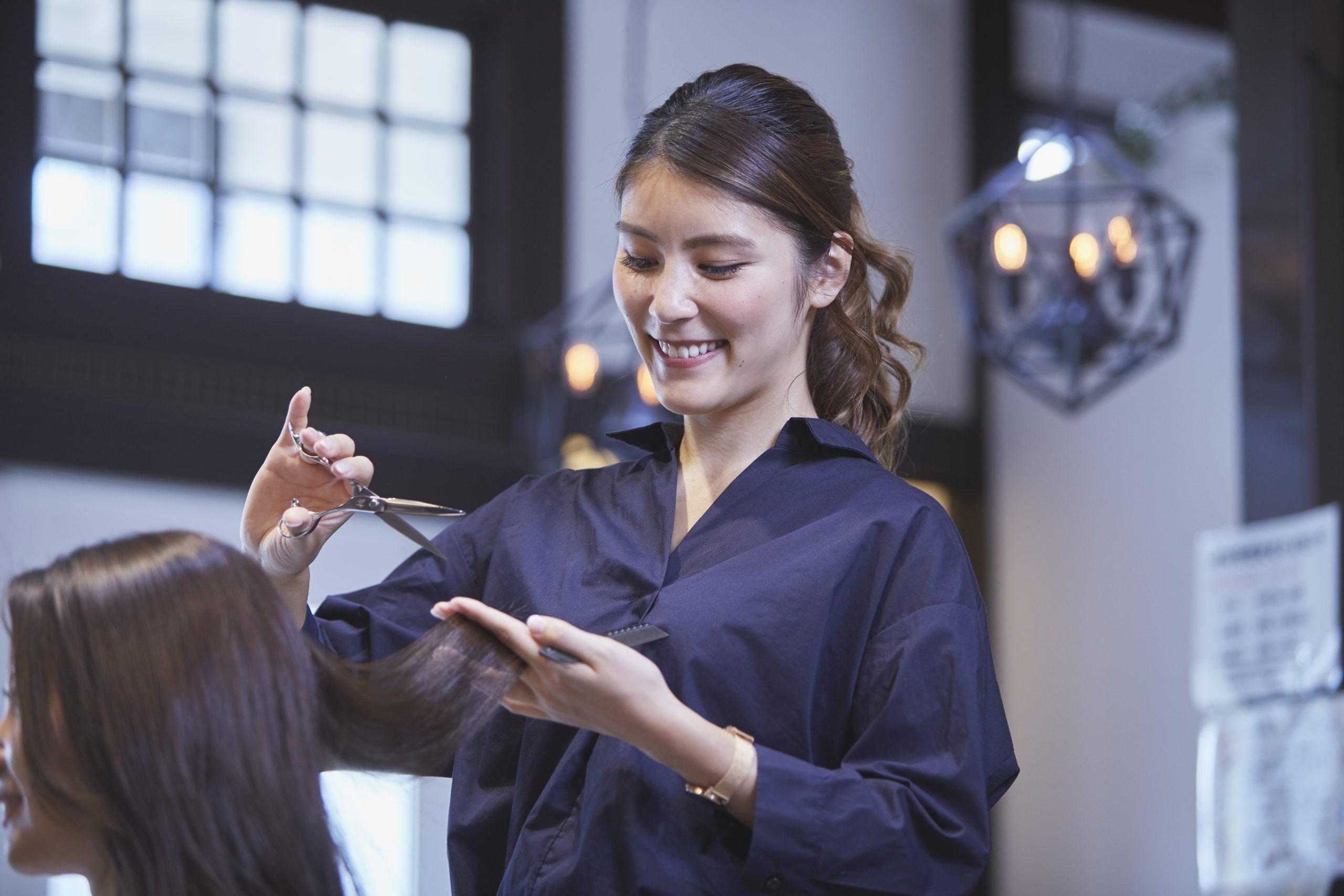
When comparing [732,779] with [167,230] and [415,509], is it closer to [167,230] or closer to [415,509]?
[415,509]

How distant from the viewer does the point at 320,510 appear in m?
1.45

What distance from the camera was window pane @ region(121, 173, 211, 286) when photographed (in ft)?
14.7

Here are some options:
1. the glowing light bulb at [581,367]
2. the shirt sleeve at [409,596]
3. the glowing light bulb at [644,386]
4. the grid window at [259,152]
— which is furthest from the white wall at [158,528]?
the shirt sleeve at [409,596]

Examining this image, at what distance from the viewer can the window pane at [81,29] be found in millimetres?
4422

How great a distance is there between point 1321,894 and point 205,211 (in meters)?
3.62

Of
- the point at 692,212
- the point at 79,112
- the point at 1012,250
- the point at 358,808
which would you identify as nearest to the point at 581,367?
the point at 1012,250

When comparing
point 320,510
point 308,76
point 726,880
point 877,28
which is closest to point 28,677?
point 320,510

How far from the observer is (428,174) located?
16.8 feet

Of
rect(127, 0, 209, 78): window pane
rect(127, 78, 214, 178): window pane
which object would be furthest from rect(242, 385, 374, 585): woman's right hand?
rect(127, 0, 209, 78): window pane

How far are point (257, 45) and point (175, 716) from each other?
4.13m

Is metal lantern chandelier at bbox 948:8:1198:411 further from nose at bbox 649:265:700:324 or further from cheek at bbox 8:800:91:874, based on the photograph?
cheek at bbox 8:800:91:874

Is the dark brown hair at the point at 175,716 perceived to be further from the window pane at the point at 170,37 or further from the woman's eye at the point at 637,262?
the window pane at the point at 170,37

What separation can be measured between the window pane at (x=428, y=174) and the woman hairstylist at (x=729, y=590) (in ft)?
11.8

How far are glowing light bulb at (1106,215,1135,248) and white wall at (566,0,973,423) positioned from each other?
1465mm
